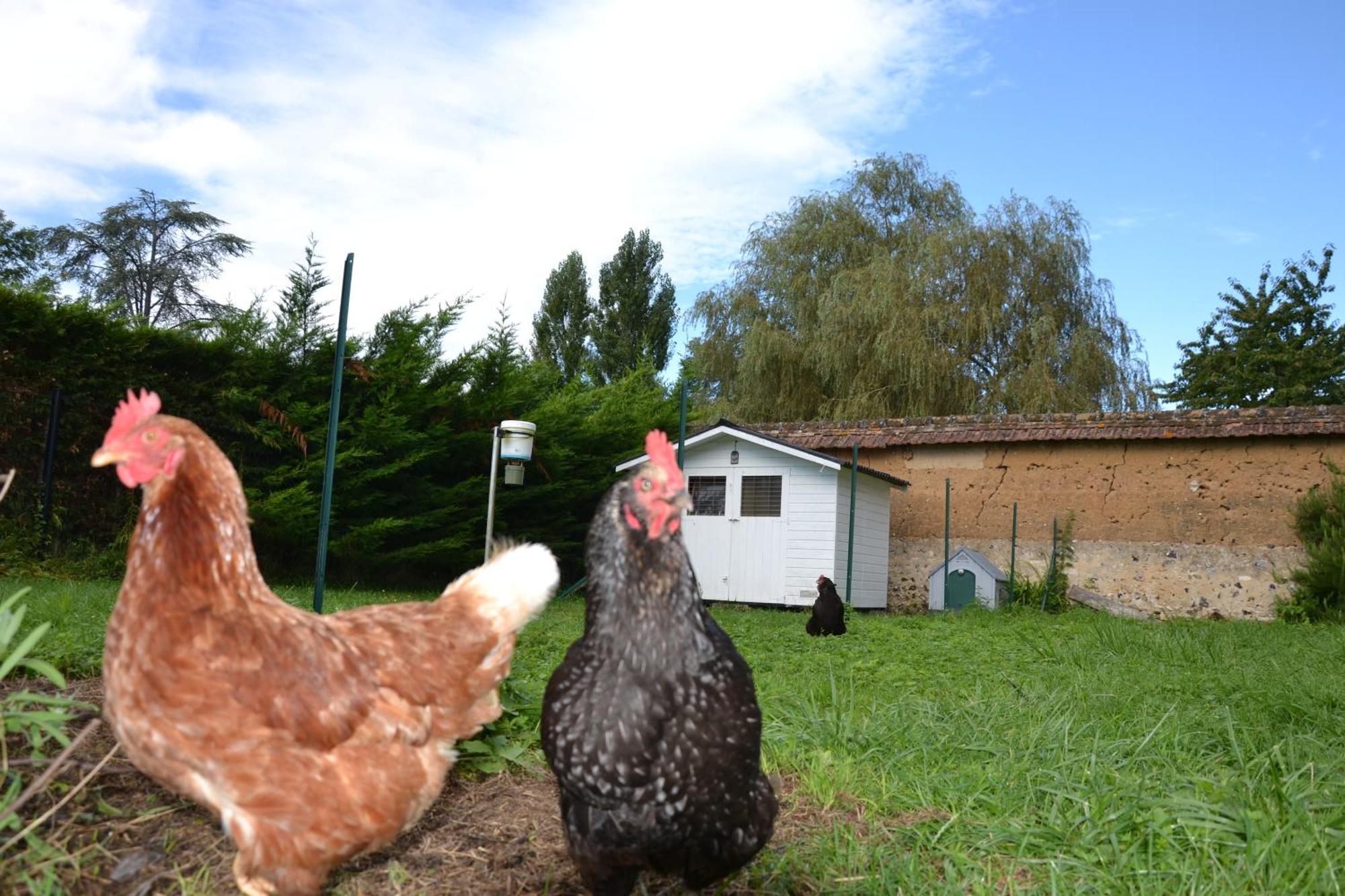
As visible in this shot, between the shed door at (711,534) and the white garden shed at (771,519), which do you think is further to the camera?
the shed door at (711,534)

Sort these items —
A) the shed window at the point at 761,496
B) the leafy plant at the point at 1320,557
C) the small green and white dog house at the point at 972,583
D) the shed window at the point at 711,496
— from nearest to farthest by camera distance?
1. the leafy plant at the point at 1320,557
2. the small green and white dog house at the point at 972,583
3. the shed window at the point at 761,496
4. the shed window at the point at 711,496

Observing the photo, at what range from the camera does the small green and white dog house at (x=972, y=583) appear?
542 inches

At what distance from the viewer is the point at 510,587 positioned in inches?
101

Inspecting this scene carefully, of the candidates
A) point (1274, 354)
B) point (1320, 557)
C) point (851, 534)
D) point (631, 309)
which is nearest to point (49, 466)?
point (851, 534)

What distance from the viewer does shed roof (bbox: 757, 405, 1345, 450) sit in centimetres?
1377

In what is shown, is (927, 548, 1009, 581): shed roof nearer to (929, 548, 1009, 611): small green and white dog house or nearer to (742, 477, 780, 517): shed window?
(929, 548, 1009, 611): small green and white dog house

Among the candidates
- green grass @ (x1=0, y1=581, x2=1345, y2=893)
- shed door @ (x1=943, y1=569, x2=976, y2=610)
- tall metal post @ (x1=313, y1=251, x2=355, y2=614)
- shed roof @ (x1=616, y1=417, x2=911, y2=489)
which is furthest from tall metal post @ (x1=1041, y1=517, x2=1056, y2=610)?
tall metal post @ (x1=313, y1=251, x2=355, y2=614)

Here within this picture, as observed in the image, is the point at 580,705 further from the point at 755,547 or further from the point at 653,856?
the point at 755,547

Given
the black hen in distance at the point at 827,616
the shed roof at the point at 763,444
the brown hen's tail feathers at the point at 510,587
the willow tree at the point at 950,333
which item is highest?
the willow tree at the point at 950,333

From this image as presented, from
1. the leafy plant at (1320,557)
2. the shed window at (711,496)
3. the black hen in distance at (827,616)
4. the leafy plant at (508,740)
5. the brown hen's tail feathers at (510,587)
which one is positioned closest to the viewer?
the brown hen's tail feathers at (510,587)

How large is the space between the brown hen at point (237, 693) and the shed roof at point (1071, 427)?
1351cm

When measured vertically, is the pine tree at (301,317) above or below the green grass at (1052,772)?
above

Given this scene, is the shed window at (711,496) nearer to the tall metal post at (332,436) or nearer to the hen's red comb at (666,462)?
the tall metal post at (332,436)

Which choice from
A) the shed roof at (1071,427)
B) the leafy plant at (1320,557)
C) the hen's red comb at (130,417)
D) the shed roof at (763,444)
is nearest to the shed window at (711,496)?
the shed roof at (763,444)
